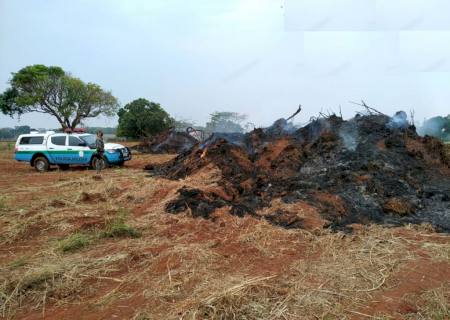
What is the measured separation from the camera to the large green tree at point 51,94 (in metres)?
29.6

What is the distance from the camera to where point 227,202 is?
8078 mm

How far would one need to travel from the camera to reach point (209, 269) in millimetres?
4836

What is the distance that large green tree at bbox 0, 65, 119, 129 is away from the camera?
29562 millimetres

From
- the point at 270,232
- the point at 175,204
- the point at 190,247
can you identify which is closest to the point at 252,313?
the point at 190,247

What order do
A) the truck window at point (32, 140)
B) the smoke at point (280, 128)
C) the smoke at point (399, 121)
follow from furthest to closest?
the truck window at point (32, 140) < the smoke at point (280, 128) < the smoke at point (399, 121)

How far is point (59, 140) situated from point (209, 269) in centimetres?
1304

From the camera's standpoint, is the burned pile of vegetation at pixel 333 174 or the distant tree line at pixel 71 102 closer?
the burned pile of vegetation at pixel 333 174

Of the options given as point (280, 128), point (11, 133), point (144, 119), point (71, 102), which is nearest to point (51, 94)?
point (71, 102)

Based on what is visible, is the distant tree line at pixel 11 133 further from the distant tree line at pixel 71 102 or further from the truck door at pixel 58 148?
the truck door at pixel 58 148

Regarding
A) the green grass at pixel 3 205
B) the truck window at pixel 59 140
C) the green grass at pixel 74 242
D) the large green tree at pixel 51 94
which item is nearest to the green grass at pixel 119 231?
the green grass at pixel 74 242

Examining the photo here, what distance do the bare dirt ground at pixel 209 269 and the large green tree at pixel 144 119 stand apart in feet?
83.9

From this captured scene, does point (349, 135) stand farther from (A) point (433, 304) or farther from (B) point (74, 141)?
(B) point (74, 141)

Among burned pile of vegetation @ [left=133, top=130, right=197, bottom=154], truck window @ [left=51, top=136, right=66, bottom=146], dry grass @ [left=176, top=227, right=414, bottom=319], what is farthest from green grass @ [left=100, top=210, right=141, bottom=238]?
burned pile of vegetation @ [left=133, top=130, right=197, bottom=154]

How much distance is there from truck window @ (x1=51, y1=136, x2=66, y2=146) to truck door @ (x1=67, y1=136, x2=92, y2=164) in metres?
0.25
